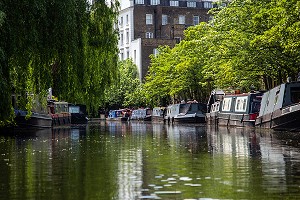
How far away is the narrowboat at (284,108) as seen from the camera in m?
42.9

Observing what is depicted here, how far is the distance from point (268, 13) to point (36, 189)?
31.0 metres

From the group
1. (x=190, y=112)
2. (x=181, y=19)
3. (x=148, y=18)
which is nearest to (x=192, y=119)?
(x=190, y=112)

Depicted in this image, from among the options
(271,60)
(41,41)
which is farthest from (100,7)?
(271,60)

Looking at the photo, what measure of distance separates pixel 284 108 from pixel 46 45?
2111 cm

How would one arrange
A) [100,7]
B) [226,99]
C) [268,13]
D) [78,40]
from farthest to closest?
[226,99] < [268,13] < [100,7] < [78,40]

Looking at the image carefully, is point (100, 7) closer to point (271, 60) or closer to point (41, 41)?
point (41, 41)

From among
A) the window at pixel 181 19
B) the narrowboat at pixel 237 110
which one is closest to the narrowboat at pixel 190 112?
the narrowboat at pixel 237 110

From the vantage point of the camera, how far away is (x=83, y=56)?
95.7 feet

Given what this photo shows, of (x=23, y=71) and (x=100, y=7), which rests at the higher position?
(x=100, y=7)

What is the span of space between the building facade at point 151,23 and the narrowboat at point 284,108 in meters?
93.1

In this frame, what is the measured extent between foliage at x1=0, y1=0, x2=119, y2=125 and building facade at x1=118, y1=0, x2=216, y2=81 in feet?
359

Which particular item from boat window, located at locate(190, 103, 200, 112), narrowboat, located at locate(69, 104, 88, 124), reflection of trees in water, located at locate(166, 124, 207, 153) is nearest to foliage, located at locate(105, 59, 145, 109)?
narrowboat, located at locate(69, 104, 88, 124)

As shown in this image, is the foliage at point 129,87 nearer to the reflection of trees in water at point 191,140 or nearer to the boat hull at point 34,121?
the boat hull at point 34,121

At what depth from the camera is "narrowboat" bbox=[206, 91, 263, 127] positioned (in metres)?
57.2
